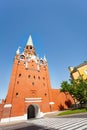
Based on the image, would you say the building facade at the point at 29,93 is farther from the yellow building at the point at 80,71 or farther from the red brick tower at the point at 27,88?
the yellow building at the point at 80,71

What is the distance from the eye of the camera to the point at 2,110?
23016 mm

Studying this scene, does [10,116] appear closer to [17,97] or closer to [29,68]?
[17,97]

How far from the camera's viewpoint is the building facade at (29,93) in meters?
24.0

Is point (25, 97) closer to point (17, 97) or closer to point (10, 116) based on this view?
point (17, 97)

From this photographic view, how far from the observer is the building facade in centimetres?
2405

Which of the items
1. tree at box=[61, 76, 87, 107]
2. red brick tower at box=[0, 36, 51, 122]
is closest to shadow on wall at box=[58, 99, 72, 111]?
red brick tower at box=[0, 36, 51, 122]

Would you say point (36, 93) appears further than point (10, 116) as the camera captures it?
Yes

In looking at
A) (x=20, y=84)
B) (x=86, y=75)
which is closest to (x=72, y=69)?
(x=86, y=75)

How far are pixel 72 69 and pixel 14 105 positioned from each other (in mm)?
24283

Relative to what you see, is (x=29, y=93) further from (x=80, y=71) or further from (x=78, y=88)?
(x=80, y=71)

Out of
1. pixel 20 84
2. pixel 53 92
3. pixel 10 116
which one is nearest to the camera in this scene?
pixel 10 116

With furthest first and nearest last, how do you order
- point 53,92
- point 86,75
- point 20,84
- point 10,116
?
point 86,75
point 53,92
point 20,84
point 10,116

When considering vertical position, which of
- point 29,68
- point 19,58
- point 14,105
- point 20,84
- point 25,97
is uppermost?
point 19,58

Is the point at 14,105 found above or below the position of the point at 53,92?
below
